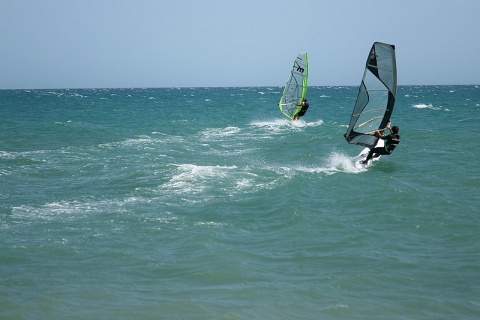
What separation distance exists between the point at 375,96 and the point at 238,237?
8.08 m

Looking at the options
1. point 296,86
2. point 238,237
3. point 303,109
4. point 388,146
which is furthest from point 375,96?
point 303,109

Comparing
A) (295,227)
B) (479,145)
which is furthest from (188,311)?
(479,145)

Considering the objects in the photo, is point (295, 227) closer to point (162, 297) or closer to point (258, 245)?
point (258, 245)

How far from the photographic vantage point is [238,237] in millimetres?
10117

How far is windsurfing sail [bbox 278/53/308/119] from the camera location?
27209mm

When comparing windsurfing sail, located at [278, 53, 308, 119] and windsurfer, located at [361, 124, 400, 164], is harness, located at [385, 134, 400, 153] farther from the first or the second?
windsurfing sail, located at [278, 53, 308, 119]

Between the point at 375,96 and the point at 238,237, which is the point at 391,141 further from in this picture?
the point at 238,237

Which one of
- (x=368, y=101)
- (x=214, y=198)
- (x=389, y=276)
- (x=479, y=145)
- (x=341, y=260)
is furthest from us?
(x=479, y=145)

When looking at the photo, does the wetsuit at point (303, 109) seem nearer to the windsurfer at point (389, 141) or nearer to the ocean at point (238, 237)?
the ocean at point (238, 237)

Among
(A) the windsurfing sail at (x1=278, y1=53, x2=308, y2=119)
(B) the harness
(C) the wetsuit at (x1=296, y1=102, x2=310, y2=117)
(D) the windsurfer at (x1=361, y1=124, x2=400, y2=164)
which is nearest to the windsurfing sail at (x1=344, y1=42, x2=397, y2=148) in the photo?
(D) the windsurfer at (x1=361, y1=124, x2=400, y2=164)

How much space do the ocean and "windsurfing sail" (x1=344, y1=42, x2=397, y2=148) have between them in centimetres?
119

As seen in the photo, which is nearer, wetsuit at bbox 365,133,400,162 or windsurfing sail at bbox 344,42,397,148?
windsurfing sail at bbox 344,42,397,148

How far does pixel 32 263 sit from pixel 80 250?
837mm

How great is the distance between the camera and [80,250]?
9305mm
